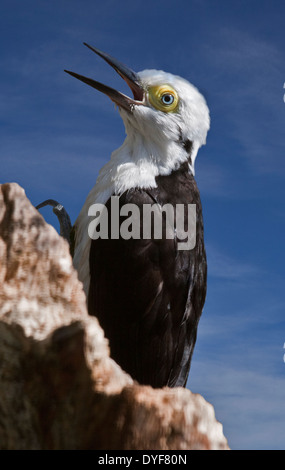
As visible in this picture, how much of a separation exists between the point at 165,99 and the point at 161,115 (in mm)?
161

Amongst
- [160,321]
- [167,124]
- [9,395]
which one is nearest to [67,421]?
[9,395]

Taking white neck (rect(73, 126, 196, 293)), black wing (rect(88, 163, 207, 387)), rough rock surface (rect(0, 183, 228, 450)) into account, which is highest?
white neck (rect(73, 126, 196, 293))

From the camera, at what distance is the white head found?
15.0 ft

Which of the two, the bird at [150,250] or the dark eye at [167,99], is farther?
the dark eye at [167,99]

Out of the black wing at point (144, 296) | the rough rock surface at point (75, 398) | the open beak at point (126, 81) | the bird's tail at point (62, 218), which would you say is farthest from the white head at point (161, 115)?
the rough rock surface at point (75, 398)

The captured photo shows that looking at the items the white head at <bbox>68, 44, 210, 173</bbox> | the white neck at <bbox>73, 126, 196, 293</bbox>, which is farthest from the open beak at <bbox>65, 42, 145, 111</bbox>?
the white neck at <bbox>73, 126, 196, 293</bbox>

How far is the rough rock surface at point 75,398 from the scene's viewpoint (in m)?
1.41

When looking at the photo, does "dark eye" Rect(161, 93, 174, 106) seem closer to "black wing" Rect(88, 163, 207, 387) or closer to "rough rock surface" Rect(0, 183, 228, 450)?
Result: "black wing" Rect(88, 163, 207, 387)

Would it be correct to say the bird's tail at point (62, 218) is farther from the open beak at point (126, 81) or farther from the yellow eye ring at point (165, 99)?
the yellow eye ring at point (165, 99)

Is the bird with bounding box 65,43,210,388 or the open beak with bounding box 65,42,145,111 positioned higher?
the open beak with bounding box 65,42,145,111

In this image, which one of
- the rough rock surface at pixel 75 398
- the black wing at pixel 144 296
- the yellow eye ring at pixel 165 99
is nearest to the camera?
the rough rock surface at pixel 75 398

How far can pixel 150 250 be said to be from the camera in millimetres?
4039
